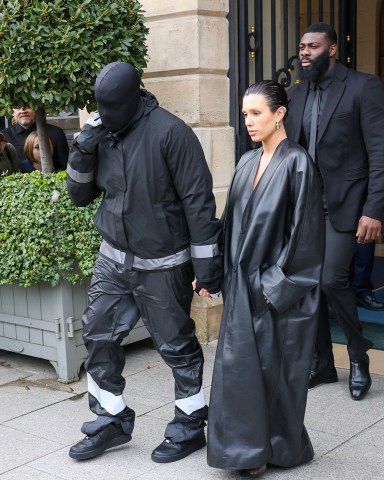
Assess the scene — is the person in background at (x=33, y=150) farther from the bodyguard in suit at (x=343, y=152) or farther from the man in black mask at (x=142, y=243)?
the man in black mask at (x=142, y=243)

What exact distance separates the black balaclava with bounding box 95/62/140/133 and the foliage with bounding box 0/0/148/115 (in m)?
1.41

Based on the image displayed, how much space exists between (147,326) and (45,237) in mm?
1422

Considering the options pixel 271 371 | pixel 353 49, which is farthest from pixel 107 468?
pixel 353 49

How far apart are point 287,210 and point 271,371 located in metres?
0.72

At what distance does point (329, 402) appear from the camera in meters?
4.98

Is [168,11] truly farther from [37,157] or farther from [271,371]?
[271,371]

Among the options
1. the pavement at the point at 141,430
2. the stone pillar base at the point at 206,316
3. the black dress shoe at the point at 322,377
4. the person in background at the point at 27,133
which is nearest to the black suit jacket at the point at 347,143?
the black dress shoe at the point at 322,377

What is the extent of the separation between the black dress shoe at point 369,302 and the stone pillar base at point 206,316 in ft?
4.21

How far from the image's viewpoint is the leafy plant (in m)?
5.26

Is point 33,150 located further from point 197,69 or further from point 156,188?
point 156,188

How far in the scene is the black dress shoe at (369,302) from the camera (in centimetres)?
677

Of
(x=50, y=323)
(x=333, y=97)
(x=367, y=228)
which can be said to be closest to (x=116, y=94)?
(x=333, y=97)

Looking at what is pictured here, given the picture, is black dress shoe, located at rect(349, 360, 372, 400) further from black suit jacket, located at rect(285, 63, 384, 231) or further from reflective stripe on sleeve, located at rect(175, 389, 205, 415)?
reflective stripe on sleeve, located at rect(175, 389, 205, 415)

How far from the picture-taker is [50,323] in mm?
5598
